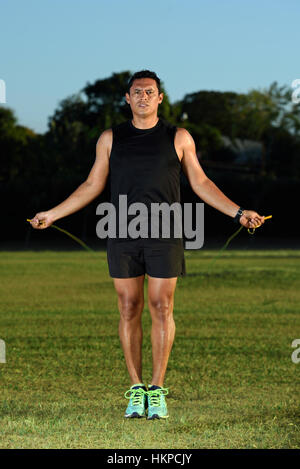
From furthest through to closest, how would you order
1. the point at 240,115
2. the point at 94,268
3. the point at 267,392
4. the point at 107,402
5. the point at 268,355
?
the point at 240,115 < the point at 94,268 < the point at 268,355 < the point at 267,392 < the point at 107,402

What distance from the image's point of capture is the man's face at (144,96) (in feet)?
17.6

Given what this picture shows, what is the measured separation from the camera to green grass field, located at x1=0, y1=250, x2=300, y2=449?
17.0 ft

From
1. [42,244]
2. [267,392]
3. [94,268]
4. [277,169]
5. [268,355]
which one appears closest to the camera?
[267,392]

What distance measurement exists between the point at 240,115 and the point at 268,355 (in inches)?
2932

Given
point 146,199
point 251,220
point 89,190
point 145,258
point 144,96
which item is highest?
point 144,96

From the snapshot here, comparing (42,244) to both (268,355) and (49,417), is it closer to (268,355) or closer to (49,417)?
(268,355)

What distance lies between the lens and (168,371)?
8.47 meters

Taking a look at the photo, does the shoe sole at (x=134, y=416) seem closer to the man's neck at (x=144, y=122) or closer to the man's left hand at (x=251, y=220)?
the man's left hand at (x=251, y=220)

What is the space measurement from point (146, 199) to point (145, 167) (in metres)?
0.21

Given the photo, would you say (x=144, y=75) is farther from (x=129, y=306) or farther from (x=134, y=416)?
(x=134, y=416)

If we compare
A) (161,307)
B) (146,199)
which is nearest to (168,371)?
(161,307)

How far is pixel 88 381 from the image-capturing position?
7770 mm

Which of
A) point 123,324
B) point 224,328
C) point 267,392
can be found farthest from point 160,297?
point 224,328

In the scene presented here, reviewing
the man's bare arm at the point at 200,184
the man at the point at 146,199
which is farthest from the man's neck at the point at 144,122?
the man's bare arm at the point at 200,184
